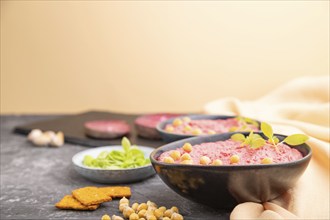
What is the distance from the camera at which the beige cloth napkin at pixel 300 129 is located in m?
1.08

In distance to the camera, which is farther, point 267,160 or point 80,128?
Result: point 80,128

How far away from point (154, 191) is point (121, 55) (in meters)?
1.23

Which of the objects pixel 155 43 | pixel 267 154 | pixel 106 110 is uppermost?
pixel 155 43

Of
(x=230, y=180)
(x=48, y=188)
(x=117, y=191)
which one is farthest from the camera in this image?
(x=48, y=188)

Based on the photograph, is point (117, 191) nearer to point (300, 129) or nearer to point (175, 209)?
point (175, 209)

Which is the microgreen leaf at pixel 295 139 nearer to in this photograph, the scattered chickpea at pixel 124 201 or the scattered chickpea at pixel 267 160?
the scattered chickpea at pixel 267 160

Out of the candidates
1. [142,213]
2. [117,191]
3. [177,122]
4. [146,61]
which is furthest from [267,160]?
[146,61]

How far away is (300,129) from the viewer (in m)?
1.52

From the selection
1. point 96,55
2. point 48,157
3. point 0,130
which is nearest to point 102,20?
point 96,55

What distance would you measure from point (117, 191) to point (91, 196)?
0.09m

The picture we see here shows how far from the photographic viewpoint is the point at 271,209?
1075 mm

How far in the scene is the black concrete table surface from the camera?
1149mm

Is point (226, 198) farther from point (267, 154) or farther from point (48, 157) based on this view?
point (48, 157)

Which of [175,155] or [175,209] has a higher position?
[175,155]
